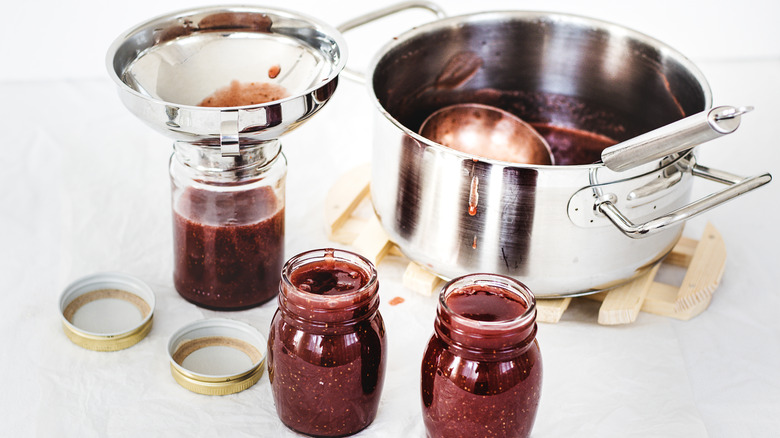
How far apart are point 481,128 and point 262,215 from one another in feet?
1.30

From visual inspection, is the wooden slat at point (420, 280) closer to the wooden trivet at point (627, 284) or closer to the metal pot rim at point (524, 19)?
the wooden trivet at point (627, 284)

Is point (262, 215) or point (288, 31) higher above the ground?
point (288, 31)

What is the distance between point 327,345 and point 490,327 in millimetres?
162

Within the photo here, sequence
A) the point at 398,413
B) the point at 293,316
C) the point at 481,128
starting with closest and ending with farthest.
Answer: the point at 293,316, the point at 398,413, the point at 481,128

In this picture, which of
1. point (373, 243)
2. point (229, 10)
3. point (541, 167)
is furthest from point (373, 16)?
point (541, 167)

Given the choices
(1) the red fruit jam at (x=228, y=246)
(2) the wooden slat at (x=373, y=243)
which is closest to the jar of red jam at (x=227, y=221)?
(1) the red fruit jam at (x=228, y=246)

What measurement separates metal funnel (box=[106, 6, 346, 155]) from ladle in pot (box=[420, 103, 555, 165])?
240 mm

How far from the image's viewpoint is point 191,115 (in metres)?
0.95

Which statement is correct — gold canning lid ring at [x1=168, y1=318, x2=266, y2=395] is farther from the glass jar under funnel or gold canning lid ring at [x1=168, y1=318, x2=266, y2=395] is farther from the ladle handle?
the ladle handle

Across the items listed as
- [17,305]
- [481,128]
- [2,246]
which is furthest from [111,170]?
[481,128]

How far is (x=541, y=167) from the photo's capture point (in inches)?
38.9

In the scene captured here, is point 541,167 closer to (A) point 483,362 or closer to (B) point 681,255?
(A) point 483,362

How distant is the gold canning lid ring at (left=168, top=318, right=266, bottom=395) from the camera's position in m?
1.00

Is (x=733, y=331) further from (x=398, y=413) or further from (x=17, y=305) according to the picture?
(x=17, y=305)
